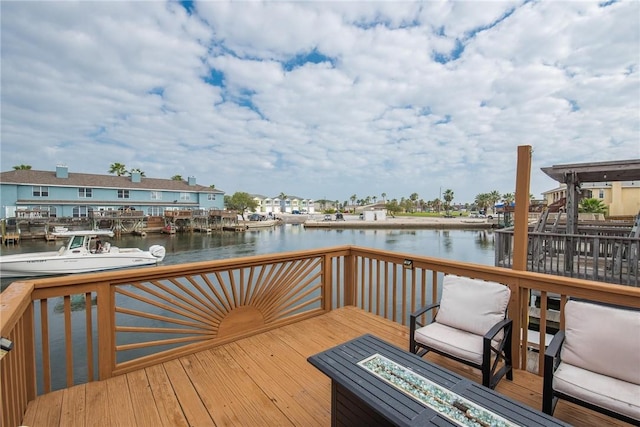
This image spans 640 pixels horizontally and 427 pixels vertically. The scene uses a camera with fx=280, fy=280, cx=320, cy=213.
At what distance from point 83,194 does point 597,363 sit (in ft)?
112

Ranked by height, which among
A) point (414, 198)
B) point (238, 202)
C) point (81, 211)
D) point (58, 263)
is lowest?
point (58, 263)

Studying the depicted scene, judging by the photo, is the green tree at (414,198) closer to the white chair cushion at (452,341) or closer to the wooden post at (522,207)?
the wooden post at (522,207)

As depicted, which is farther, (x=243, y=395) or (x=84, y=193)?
(x=84, y=193)

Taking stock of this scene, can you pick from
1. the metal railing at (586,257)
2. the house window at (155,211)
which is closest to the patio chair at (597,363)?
the metal railing at (586,257)

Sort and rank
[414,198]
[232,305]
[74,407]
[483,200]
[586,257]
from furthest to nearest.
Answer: [414,198]
[483,200]
[586,257]
[232,305]
[74,407]

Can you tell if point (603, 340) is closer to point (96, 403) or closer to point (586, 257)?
point (96, 403)

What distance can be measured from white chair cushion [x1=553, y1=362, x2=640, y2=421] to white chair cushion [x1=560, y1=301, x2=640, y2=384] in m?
0.05

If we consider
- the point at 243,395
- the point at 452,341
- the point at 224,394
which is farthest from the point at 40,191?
the point at 452,341

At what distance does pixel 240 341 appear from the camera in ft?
9.58

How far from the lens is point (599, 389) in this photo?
60.2 inches

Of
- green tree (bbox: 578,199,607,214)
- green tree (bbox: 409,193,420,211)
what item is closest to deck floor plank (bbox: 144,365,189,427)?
green tree (bbox: 578,199,607,214)

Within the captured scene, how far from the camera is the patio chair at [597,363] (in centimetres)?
149

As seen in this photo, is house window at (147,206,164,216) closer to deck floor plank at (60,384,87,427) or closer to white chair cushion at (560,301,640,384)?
deck floor plank at (60,384,87,427)

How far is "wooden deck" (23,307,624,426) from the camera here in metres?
1.80
